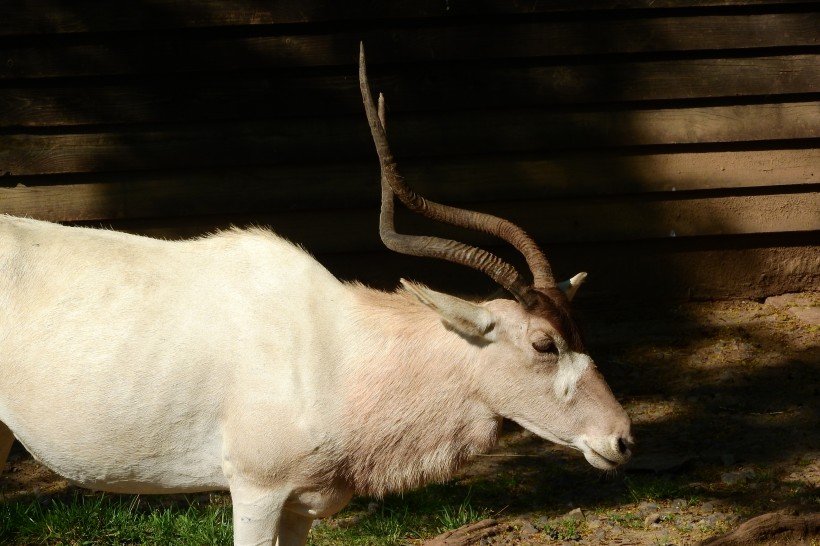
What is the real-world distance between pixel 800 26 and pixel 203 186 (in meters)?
4.86

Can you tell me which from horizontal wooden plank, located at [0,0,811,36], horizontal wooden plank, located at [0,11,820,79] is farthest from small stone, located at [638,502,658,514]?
horizontal wooden plank, located at [0,0,811,36]

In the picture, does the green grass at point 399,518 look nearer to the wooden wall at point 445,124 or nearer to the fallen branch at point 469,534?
the fallen branch at point 469,534

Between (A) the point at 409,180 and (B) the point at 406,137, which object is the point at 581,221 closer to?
(A) the point at 409,180

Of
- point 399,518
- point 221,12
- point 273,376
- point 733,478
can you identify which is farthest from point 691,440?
point 221,12

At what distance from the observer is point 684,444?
654 cm

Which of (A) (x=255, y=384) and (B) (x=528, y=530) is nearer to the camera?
(A) (x=255, y=384)

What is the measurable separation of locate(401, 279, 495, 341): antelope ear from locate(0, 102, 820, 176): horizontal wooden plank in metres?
3.81

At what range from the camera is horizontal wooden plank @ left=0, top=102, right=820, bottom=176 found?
7.36 m

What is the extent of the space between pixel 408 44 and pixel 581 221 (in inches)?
77.8

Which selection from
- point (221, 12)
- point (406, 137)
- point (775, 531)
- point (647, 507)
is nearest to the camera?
point (775, 531)

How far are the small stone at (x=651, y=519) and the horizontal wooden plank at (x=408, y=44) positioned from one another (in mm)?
3711

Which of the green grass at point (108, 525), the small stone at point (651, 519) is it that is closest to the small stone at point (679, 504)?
the small stone at point (651, 519)

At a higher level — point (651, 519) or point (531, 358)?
point (531, 358)

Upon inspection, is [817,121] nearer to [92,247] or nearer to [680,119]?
[680,119]
